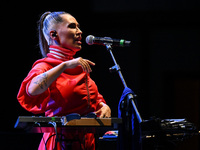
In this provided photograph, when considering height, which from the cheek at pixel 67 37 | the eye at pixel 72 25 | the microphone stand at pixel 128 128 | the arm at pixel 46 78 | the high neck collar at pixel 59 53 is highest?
the eye at pixel 72 25

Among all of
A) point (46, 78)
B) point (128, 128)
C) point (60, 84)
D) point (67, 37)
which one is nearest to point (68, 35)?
point (67, 37)

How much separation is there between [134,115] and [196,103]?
16.3 feet

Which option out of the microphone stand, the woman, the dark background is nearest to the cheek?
the woman

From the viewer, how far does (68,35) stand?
2.40 meters

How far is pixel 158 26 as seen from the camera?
6172 mm

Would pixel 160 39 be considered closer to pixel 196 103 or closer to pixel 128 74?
pixel 128 74

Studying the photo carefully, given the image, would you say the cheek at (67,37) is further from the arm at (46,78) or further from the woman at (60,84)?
the arm at (46,78)

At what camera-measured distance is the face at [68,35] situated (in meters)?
2.39

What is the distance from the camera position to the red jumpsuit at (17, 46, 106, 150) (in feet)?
6.93

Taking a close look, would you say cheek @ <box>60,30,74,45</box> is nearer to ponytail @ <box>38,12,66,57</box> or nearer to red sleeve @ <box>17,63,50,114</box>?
ponytail @ <box>38,12,66,57</box>

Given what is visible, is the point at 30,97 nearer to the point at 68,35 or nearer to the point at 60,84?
the point at 60,84

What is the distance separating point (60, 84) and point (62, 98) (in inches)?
3.7

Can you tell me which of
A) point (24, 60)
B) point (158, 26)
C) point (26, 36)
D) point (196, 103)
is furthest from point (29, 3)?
point (196, 103)

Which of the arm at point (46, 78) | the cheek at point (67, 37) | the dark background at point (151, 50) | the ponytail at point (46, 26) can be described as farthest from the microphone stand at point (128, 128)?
the dark background at point (151, 50)
